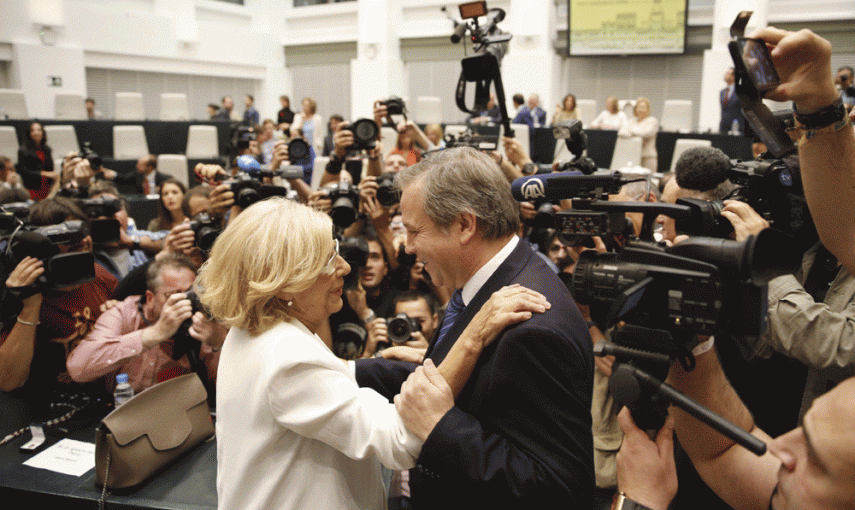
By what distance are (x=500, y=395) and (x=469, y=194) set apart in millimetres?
504

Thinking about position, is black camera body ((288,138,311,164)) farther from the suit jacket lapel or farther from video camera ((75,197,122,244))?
the suit jacket lapel

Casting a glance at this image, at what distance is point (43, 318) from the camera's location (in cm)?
249

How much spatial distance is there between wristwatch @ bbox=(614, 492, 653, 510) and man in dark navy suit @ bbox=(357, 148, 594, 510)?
15 centimetres

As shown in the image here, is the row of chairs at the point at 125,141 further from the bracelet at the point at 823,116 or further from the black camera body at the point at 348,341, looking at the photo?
the bracelet at the point at 823,116

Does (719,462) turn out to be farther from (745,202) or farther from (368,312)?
(368,312)

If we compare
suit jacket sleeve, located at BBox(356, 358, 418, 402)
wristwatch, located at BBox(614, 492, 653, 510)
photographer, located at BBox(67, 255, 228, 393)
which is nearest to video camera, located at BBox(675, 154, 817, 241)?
wristwatch, located at BBox(614, 492, 653, 510)


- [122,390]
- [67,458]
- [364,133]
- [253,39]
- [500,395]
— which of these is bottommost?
[67,458]

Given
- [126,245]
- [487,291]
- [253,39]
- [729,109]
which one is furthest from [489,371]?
[253,39]

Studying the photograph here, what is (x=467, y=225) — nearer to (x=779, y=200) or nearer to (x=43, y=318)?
(x=779, y=200)

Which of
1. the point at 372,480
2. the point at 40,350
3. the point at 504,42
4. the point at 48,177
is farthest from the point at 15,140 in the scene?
the point at 372,480

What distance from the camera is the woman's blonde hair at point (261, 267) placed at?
134 cm

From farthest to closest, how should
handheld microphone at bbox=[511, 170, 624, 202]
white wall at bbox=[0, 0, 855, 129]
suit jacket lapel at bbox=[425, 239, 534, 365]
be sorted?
white wall at bbox=[0, 0, 855, 129] < suit jacket lapel at bbox=[425, 239, 534, 365] < handheld microphone at bbox=[511, 170, 624, 202]

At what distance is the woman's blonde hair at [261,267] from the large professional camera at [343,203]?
54.6 inches

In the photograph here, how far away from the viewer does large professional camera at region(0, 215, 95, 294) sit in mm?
2252
